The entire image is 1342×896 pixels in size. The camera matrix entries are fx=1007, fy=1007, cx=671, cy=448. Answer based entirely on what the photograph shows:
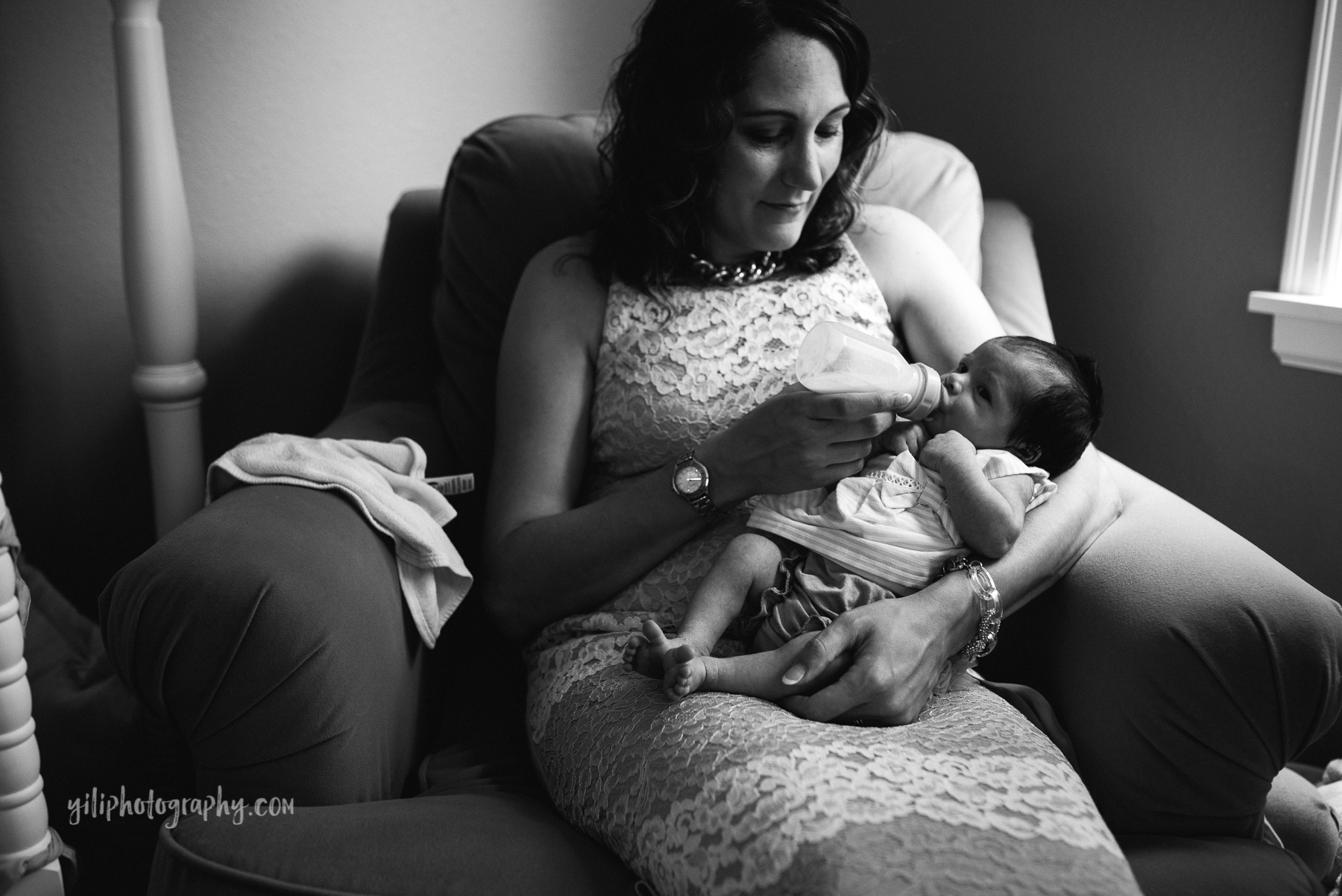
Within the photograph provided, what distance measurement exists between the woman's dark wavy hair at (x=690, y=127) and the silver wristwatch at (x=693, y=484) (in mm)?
263

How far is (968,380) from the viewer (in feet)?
3.76

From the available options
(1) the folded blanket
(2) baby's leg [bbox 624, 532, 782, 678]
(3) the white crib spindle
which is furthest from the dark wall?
(3) the white crib spindle

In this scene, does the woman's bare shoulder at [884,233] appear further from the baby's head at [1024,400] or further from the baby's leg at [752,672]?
the baby's leg at [752,672]

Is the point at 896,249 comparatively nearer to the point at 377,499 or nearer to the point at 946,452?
the point at 946,452

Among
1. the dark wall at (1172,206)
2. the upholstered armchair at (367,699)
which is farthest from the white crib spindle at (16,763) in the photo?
the dark wall at (1172,206)

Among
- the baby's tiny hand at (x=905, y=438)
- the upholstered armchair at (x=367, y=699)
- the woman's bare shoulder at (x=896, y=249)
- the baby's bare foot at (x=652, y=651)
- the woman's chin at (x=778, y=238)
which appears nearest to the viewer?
the upholstered armchair at (x=367, y=699)

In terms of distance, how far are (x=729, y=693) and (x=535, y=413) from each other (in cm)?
46

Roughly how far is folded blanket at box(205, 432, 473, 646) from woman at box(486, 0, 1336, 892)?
7 centimetres

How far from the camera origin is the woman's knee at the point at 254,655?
3.08ft

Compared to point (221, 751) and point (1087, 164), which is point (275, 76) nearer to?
point (221, 751)

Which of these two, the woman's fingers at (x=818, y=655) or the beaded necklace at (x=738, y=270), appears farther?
the beaded necklace at (x=738, y=270)

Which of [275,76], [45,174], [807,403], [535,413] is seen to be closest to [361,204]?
[275,76]

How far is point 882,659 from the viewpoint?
0.98m

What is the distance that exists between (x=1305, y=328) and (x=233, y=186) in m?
1.78
